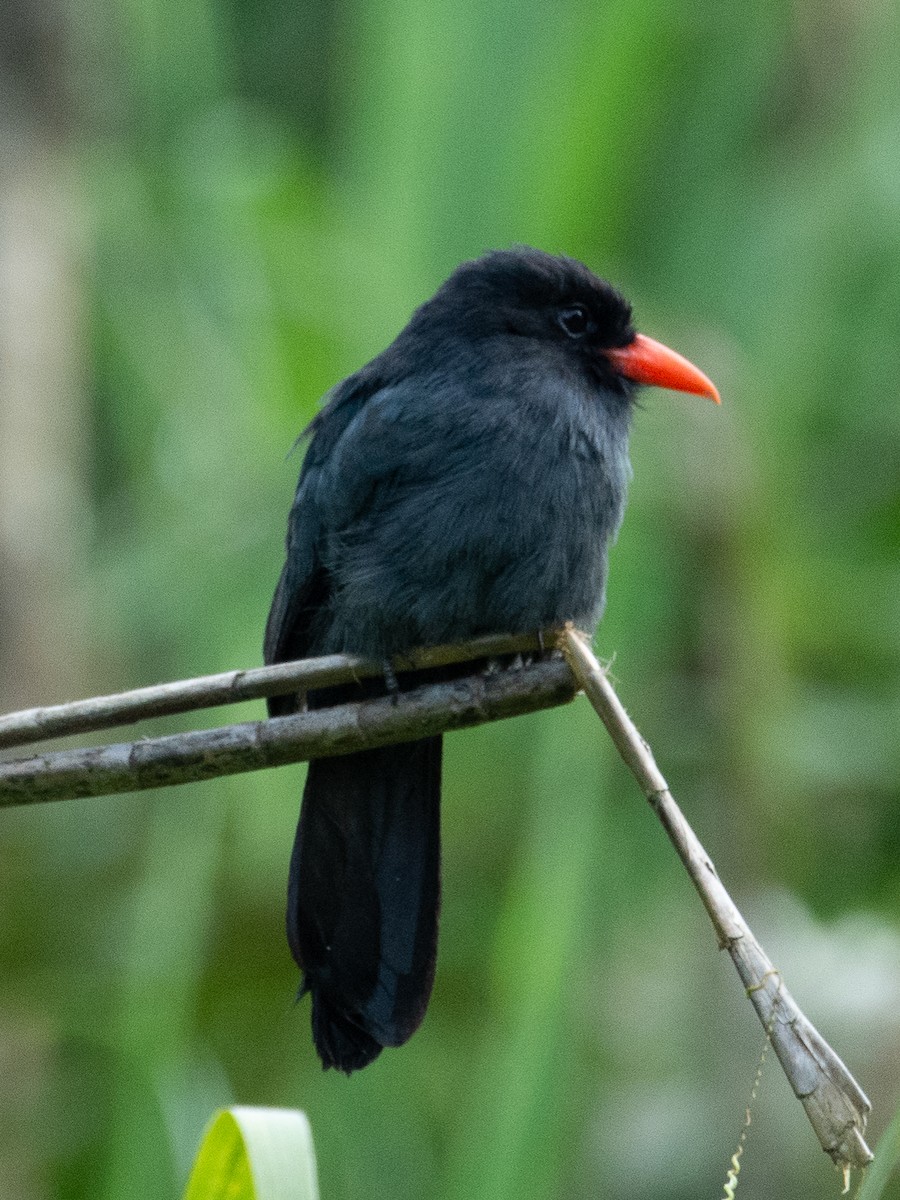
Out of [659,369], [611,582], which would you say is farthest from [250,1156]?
[611,582]

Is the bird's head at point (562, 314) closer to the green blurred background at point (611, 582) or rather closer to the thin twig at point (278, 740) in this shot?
the green blurred background at point (611, 582)

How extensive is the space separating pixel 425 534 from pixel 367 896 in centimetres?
→ 62

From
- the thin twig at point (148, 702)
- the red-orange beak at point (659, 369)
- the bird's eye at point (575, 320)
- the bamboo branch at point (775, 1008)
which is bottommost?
the bamboo branch at point (775, 1008)

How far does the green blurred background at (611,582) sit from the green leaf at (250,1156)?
1109mm

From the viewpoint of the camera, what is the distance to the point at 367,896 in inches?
117

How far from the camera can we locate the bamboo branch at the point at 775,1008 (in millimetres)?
1642

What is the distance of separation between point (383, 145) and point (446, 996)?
2.08 m

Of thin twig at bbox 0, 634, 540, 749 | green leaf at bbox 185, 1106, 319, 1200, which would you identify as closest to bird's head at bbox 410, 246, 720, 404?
thin twig at bbox 0, 634, 540, 749

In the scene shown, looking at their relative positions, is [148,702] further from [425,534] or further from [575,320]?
[575,320]

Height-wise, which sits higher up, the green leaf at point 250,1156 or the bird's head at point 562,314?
the bird's head at point 562,314

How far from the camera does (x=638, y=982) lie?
4625mm

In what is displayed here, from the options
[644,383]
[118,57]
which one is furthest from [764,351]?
[118,57]

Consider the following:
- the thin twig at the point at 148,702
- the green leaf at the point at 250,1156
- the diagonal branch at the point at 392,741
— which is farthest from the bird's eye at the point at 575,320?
the green leaf at the point at 250,1156

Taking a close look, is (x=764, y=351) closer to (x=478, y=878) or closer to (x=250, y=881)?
(x=478, y=878)
